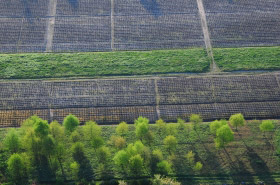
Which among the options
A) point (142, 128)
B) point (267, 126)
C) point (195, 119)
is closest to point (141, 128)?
point (142, 128)

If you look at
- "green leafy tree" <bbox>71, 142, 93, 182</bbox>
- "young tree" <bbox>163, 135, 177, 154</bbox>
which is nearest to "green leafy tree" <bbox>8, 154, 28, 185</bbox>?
"green leafy tree" <bbox>71, 142, 93, 182</bbox>

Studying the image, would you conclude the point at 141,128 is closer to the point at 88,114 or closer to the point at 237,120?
the point at 88,114

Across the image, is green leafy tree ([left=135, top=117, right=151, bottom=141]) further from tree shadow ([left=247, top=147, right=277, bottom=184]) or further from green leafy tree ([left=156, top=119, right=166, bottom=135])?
tree shadow ([left=247, top=147, right=277, bottom=184])

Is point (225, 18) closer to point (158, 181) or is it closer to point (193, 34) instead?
point (193, 34)

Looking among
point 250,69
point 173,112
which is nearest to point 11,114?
point 173,112

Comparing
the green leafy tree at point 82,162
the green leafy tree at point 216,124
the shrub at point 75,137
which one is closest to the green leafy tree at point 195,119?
the green leafy tree at point 216,124

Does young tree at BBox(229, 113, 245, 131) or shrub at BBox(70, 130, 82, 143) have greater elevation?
young tree at BBox(229, 113, 245, 131)
